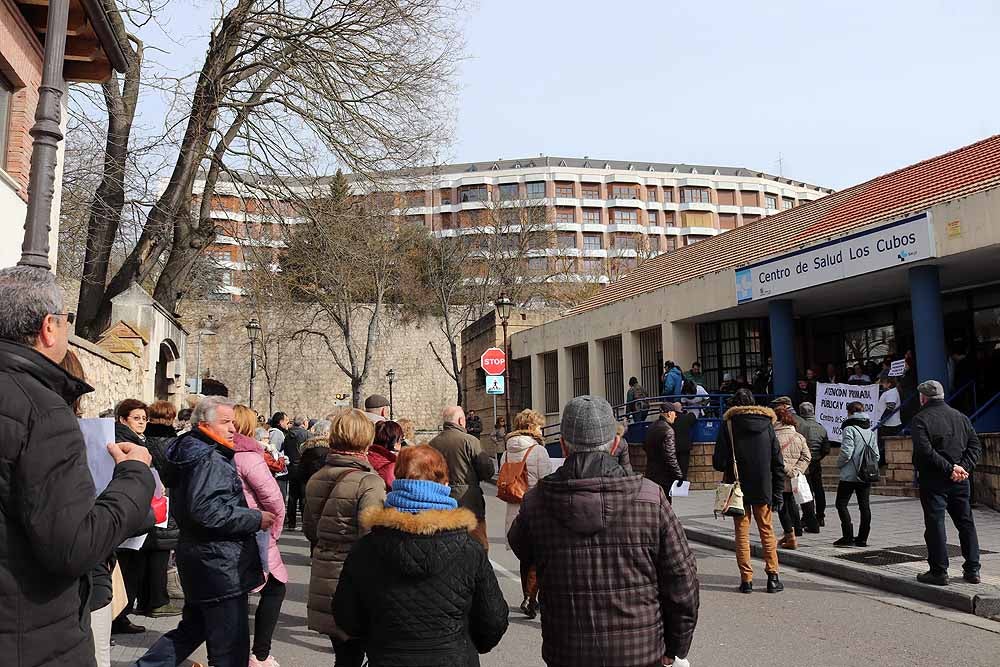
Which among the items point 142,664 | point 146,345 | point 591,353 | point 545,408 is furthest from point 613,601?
point 545,408

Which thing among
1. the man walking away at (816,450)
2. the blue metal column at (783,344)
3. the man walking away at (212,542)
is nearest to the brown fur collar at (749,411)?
the man walking away at (816,450)

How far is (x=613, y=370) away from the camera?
91.4 feet

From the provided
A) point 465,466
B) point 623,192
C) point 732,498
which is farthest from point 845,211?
point 623,192

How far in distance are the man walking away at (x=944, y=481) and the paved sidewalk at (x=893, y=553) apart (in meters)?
0.20

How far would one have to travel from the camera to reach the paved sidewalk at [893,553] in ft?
24.5

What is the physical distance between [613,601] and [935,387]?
602 cm

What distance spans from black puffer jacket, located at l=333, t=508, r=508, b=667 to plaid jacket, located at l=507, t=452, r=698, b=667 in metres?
0.29

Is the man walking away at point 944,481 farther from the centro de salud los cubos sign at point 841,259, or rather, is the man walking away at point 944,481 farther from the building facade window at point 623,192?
the building facade window at point 623,192

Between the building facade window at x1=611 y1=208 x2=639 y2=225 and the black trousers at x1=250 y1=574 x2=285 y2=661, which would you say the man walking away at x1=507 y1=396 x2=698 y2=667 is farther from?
the building facade window at x1=611 y1=208 x2=639 y2=225

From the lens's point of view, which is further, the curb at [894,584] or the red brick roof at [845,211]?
the red brick roof at [845,211]

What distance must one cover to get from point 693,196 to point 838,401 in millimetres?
73959

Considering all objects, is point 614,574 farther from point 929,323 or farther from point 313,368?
point 313,368

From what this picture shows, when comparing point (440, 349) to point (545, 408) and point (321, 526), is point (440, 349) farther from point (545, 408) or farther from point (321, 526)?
point (321, 526)

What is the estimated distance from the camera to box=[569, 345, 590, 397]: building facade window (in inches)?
1168
